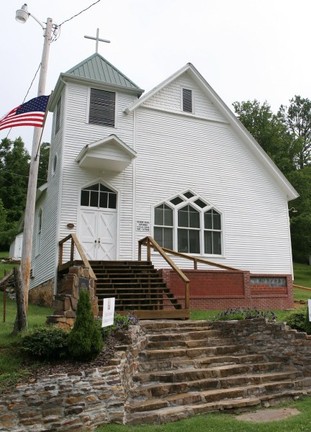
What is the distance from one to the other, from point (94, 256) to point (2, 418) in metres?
9.29

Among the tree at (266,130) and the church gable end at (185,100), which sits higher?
the tree at (266,130)

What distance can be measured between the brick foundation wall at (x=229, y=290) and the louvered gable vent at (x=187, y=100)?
7.27 meters

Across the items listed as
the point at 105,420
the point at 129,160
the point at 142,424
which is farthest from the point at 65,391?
the point at 129,160

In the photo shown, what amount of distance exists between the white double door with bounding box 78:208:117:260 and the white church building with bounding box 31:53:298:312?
0.12ft

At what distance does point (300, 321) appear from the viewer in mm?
8719

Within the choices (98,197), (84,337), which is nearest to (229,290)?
(98,197)

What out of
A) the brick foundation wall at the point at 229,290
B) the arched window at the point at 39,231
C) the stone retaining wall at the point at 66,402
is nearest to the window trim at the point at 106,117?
the arched window at the point at 39,231

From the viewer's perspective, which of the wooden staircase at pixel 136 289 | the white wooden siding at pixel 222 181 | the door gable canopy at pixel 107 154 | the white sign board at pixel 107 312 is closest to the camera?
the white sign board at pixel 107 312

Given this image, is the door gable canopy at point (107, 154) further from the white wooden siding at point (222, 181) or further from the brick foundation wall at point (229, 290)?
the brick foundation wall at point (229, 290)

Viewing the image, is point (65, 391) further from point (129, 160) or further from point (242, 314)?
point (129, 160)

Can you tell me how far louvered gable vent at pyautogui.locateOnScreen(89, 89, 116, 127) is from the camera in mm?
15664

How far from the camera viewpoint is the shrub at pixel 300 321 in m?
8.47

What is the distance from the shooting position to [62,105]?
15719mm

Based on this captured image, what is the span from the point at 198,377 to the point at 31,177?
528cm
